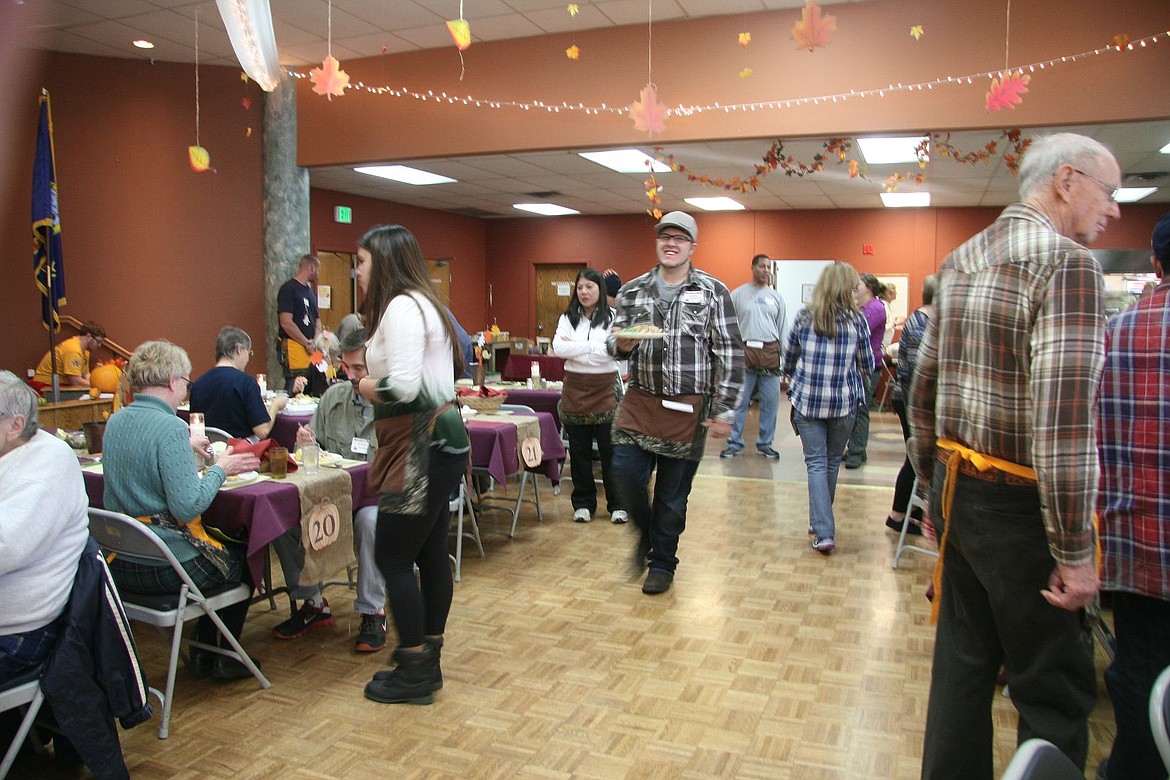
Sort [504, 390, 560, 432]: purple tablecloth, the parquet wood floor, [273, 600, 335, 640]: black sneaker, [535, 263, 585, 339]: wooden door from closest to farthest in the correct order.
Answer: the parquet wood floor, [273, 600, 335, 640]: black sneaker, [504, 390, 560, 432]: purple tablecloth, [535, 263, 585, 339]: wooden door

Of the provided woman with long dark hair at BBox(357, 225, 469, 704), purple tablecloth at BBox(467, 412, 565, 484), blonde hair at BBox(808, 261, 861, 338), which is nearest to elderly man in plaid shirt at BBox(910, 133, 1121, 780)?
woman with long dark hair at BBox(357, 225, 469, 704)

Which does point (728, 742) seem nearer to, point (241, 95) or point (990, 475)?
point (990, 475)

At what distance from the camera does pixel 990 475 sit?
1.76 m

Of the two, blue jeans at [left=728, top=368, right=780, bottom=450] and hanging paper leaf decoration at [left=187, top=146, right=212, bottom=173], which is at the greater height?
hanging paper leaf decoration at [left=187, top=146, right=212, bottom=173]

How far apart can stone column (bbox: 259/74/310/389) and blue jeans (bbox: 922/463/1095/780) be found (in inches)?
279

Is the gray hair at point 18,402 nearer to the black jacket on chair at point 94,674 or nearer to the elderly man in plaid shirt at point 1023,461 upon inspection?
the black jacket on chair at point 94,674

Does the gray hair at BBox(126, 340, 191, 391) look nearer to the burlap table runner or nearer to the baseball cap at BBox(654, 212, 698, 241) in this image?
the burlap table runner

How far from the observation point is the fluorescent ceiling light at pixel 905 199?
11.5 m

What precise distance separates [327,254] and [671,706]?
10.1 m

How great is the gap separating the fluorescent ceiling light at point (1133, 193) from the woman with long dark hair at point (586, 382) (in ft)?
27.8

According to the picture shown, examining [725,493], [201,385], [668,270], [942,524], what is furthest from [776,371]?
[942,524]

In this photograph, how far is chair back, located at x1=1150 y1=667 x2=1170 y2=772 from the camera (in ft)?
3.96

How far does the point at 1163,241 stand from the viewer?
201 centimetres

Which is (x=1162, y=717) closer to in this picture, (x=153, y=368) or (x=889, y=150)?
(x=153, y=368)
